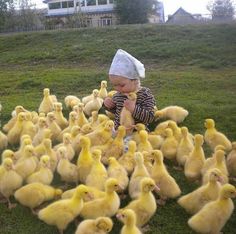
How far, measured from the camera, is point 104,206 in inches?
125

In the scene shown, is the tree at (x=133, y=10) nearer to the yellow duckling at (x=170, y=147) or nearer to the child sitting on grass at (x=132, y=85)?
the child sitting on grass at (x=132, y=85)

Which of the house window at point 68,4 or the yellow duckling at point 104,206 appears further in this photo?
the house window at point 68,4

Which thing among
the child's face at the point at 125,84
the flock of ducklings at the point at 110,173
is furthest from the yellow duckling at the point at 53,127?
the child's face at the point at 125,84

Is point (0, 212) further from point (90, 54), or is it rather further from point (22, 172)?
point (90, 54)

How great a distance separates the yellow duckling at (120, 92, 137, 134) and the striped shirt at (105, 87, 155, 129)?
51 mm

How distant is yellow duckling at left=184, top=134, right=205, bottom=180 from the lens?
3939 millimetres

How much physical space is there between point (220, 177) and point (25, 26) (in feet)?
74.0

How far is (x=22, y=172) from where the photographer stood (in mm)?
3832

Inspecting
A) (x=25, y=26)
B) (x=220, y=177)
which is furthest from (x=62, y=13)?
(x=220, y=177)

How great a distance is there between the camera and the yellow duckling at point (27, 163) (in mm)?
3836

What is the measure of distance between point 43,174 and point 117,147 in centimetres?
86

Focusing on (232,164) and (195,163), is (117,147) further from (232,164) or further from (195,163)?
(232,164)

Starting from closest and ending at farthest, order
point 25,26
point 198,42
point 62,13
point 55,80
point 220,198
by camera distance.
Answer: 1. point 220,198
2. point 55,80
3. point 198,42
4. point 25,26
5. point 62,13

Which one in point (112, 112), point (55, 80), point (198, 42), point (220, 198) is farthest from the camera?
point (198, 42)
